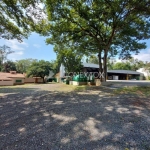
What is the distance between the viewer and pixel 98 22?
11695 millimetres

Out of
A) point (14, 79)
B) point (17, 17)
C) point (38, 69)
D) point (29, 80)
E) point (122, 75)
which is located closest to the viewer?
point (17, 17)

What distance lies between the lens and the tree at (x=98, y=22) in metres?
9.39

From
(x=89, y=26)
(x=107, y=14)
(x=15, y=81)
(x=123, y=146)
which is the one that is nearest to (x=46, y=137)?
(x=123, y=146)

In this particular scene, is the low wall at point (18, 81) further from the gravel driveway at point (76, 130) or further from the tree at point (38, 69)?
the gravel driveway at point (76, 130)

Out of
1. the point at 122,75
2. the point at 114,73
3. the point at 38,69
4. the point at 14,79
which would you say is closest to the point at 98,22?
the point at 38,69

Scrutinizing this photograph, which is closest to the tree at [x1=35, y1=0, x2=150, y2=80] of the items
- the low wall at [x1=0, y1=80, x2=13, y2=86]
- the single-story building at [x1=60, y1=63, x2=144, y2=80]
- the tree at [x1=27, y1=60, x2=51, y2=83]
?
the single-story building at [x1=60, y1=63, x2=144, y2=80]

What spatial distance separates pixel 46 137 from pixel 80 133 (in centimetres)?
87

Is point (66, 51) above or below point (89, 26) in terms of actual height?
below

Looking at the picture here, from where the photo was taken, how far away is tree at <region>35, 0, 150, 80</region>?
9386 mm

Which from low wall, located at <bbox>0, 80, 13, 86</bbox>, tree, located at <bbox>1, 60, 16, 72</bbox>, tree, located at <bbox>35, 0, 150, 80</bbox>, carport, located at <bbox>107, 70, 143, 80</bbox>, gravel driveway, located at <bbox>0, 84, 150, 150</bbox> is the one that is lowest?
gravel driveway, located at <bbox>0, 84, 150, 150</bbox>

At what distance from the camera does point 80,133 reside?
10.4 ft

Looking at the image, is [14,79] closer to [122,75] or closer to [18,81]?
[18,81]

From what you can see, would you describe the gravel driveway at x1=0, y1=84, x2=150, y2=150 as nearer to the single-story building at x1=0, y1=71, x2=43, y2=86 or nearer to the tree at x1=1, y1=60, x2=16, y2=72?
the single-story building at x1=0, y1=71, x2=43, y2=86

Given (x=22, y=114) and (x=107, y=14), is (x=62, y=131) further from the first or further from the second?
(x=107, y=14)
